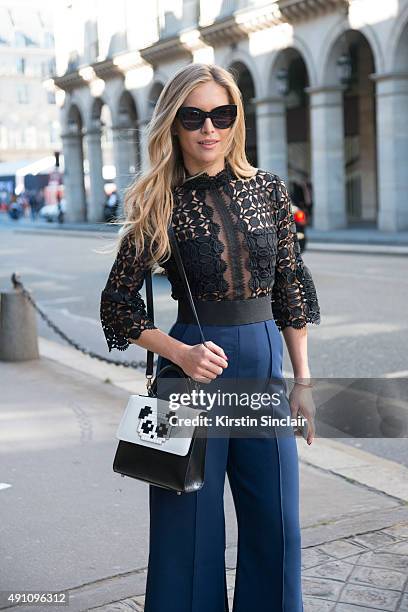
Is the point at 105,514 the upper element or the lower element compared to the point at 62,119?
lower

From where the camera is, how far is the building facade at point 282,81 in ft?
87.7

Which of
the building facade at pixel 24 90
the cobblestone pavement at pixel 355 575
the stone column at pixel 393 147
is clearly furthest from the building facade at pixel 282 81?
the building facade at pixel 24 90

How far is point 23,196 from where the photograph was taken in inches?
2672

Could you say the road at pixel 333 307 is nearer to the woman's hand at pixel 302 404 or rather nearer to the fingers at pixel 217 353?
the fingers at pixel 217 353

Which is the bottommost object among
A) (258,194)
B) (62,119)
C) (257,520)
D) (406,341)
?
(406,341)

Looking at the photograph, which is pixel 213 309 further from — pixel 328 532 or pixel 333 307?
pixel 333 307

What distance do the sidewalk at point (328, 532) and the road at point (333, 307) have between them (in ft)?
2.20

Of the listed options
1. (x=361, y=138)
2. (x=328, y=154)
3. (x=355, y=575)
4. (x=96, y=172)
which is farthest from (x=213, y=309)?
(x=96, y=172)

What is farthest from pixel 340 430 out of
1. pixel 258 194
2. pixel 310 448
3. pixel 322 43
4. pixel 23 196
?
pixel 23 196

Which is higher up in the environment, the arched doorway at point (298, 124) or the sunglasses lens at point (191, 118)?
the arched doorway at point (298, 124)

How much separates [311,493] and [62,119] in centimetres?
4747

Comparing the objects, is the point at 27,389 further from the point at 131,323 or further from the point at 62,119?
the point at 62,119

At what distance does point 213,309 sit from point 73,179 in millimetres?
46784

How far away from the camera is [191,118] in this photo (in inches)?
113
